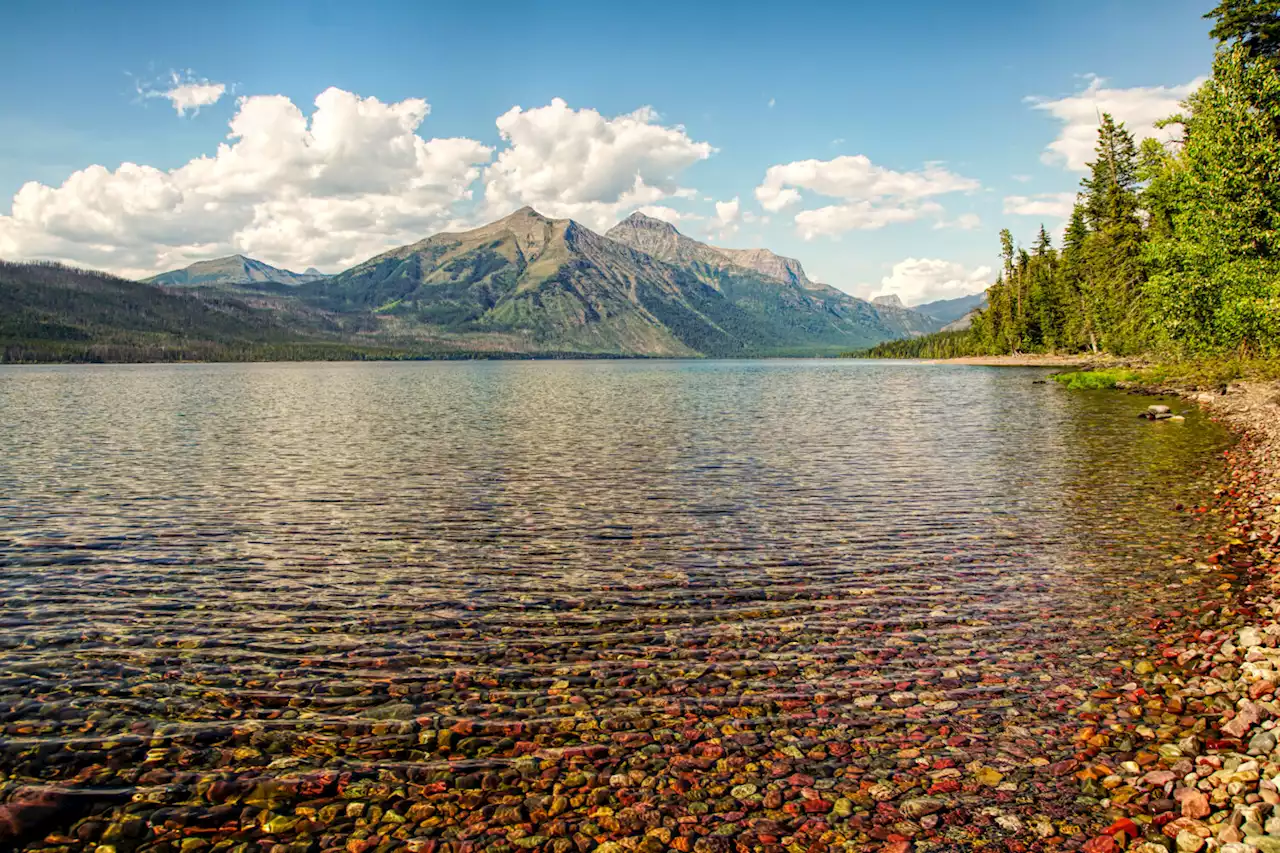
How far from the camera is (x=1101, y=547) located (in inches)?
795

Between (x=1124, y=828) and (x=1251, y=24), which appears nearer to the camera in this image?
(x=1124, y=828)

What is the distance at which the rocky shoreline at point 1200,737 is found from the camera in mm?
8023

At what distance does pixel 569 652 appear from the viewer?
538 inches

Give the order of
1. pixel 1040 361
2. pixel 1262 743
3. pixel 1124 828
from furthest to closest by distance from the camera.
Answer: pixel 1040 361
pixel 1262 743
pixel 1124 828

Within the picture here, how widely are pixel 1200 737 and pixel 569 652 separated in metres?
9.48

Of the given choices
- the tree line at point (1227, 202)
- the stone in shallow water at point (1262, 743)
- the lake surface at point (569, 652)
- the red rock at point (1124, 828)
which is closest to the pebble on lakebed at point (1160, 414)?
the tree line at point (1227, 202)

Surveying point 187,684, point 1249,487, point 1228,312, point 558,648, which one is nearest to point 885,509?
point 1249,487

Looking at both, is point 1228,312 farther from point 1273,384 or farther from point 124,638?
point 124,638

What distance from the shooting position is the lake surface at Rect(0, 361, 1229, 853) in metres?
9.04

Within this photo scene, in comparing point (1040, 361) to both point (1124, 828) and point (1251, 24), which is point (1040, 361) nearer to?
point (1251, 24)

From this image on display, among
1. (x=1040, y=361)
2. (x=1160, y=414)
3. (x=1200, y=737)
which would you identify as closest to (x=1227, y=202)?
(x=1160, y=414)

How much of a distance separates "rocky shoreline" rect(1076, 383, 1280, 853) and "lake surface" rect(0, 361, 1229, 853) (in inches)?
19.2

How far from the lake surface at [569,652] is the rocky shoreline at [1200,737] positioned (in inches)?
19.2

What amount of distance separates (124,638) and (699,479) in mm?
21980
